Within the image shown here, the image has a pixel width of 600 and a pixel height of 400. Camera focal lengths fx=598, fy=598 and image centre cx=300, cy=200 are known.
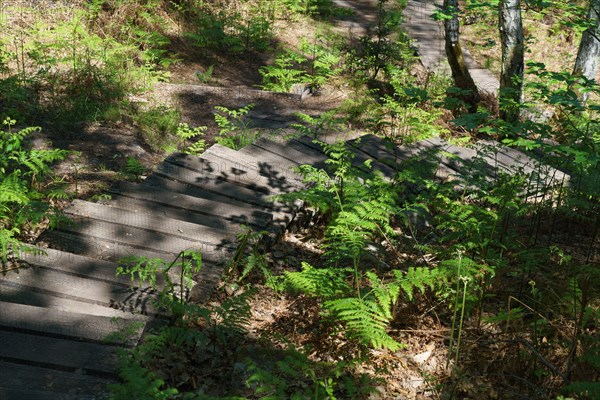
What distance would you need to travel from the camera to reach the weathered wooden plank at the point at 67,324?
3.72 m

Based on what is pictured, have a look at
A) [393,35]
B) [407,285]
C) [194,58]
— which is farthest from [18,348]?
[393,35]

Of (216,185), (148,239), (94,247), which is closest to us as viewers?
(94,247)

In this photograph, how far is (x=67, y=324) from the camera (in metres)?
3.80

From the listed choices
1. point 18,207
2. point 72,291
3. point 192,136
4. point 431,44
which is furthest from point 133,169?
point 431,44

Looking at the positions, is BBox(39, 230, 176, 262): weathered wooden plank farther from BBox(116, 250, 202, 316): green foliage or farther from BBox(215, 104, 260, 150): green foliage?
BBox(215, 104, 260, 150): green foliage

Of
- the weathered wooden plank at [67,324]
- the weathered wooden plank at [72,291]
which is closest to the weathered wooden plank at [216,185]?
the weathered wooden plank at [72,291]

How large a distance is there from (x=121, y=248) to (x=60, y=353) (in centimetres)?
139

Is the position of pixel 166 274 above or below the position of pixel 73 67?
below

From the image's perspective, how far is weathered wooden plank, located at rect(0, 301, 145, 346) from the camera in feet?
12.2

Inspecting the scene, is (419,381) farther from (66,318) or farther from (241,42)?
(241,42)

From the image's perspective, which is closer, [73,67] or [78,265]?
[78,265]

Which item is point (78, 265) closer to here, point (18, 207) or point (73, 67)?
point (18, 207)

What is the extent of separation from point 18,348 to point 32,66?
6328 millimetres

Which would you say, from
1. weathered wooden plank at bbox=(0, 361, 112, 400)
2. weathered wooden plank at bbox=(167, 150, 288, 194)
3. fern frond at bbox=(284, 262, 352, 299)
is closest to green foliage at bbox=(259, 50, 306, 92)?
weathered wooden plank at bbox=(167, 150, 288, 194)
